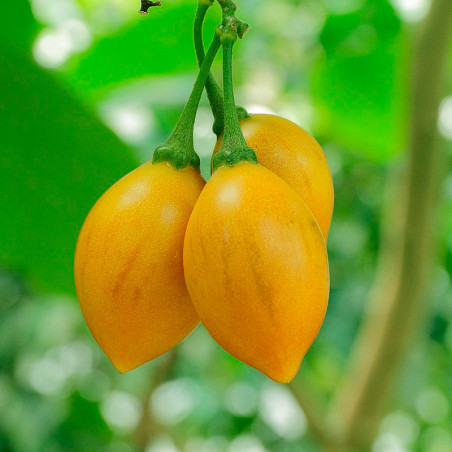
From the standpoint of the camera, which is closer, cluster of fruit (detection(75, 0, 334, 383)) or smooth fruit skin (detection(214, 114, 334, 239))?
cluster of fruit (detection(75, 0, 334, 383))

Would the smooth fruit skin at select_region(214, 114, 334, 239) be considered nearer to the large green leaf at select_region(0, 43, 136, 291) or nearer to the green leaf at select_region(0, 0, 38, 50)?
the large green leaf at select_region(0, 43, 136, 291)

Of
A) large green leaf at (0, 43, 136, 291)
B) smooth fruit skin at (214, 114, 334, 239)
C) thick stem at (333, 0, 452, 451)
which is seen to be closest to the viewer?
smooth fruit skin at (214, 114, 334, 239)

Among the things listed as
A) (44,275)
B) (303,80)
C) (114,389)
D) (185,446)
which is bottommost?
(185,446)

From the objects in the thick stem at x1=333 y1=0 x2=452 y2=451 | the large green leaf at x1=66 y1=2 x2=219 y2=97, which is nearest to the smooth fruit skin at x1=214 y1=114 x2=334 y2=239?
the thick stem at x1=333 y1=0 x2=452 y2=451

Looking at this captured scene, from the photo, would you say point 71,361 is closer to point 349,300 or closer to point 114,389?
point 114,389

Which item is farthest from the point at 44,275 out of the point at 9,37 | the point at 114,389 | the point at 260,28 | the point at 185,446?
the point at 185,446

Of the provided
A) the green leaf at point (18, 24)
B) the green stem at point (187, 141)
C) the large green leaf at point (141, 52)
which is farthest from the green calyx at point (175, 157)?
the large green leaf at point (141, 52)
